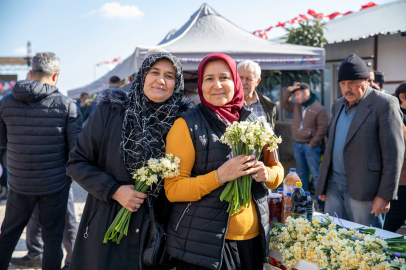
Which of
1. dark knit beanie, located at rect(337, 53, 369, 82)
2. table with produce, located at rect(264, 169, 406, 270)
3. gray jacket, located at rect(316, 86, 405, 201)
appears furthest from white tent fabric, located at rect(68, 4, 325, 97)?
table with produce, located at rect(264, 169, 406, 270)

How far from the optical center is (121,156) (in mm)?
2102

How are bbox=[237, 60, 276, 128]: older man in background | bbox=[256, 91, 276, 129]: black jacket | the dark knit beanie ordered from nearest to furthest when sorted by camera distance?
the dark knit beanie → bbox=[237, 60, 276, 128]: older man in background → bbox=[256, 91, 276, 129]: black jacket

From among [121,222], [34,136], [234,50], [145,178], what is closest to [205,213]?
[145,178]

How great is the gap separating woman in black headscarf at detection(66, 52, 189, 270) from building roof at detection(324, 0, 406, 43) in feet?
20.2

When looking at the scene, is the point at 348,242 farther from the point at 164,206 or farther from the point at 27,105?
the point at 27,105

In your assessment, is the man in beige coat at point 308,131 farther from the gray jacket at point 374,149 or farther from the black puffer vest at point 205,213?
the black puffer vest at point 205,213

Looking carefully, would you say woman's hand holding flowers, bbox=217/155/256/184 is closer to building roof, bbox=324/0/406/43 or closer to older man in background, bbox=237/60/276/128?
older man in background, bbox=237/60/276/128

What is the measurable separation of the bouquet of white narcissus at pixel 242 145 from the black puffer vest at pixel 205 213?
0.07m

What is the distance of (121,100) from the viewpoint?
2209mm

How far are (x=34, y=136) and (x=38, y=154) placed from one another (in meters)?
0.18

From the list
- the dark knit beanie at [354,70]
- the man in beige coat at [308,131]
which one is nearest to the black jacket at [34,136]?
the dark knit beanie at [354,70]

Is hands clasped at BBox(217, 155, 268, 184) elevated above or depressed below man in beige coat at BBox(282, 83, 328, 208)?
above

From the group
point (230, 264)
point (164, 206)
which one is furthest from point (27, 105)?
point (230, 264)

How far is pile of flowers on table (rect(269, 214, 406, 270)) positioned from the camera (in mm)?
1759
